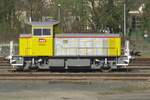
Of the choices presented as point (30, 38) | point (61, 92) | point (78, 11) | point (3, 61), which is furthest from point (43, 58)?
point (78, 11)

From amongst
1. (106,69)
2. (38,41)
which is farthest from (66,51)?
(106,69)

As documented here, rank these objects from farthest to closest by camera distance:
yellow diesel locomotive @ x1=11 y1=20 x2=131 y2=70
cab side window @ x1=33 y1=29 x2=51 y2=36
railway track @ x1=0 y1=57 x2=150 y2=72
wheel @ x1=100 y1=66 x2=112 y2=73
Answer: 1. railway track @ x1=0 y1=57 x2=150 y2=72
2. wheel @ x1=100 y1=66 x2=112 y2=73
3. yellow diesel locomotive @ x1=11 y1=20 x2=131 y2=70
4. cab side window @ x1=33 y1=29 x2=51 y2=36

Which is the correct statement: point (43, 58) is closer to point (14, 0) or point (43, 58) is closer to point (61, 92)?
point (61, 92)

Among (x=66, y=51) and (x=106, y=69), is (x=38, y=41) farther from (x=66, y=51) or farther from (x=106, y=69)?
(x=106, y=69)

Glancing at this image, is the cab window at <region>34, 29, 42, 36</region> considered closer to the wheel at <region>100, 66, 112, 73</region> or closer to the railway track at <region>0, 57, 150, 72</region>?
the railway track at <region>0, 57, 150, 72</region>

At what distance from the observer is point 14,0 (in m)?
68.8

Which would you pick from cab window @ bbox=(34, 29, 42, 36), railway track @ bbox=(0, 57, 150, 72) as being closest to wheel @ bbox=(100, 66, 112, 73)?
railway track @ bbox=(0, 57, 150, 72)

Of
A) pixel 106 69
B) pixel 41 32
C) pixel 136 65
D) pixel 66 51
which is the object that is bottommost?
pixel 106 69

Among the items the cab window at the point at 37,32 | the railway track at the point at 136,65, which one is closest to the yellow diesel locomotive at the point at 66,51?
the cab window at the point at 37,32

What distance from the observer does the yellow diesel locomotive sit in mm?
27573

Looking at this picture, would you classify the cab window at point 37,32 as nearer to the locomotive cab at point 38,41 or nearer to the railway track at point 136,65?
the locomotive cab at point 38,41

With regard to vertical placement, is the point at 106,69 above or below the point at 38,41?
below

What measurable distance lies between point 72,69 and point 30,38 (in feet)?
10.6

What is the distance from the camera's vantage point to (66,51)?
28094mm
